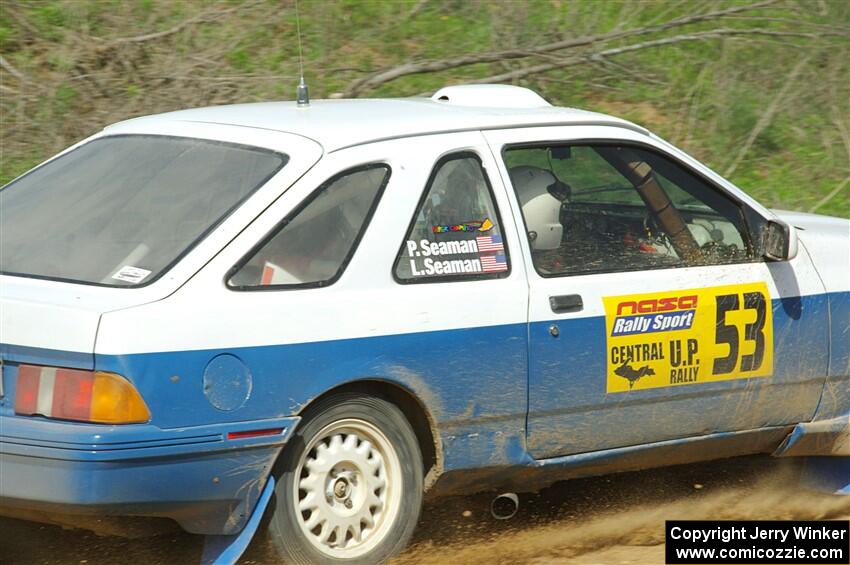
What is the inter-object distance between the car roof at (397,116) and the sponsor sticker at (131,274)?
31.4 inches

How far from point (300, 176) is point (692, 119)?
7.52m

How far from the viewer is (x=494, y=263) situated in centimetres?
449

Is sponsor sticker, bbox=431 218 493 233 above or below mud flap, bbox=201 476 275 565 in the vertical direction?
above

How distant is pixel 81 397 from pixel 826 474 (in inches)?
139

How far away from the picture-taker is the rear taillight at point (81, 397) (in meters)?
3.60

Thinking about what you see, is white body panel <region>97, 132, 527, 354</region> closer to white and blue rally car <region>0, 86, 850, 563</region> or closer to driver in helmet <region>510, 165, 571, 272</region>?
white and blue rally car <region>0, 86, 850, 563</region>

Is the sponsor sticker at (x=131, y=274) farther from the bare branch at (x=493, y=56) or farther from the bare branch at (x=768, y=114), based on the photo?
the bare branch at (x=768, y=114)

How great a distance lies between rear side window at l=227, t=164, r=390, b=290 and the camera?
3980mm

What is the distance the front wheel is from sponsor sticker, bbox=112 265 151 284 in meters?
0.70

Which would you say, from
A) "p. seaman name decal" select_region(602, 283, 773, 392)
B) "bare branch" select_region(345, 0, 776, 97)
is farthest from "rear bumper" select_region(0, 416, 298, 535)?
"bare branch" select_region(345, 0, 776, 97)

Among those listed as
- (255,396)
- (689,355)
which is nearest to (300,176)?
(255,396)

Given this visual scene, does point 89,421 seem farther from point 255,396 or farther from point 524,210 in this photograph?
point 524,210

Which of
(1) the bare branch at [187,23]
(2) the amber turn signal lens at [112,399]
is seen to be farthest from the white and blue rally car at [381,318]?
(1) the bare branch at [187,23]

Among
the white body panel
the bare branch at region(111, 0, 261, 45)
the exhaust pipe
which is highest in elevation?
the bare branch at region(111, 0, 261, 45)
